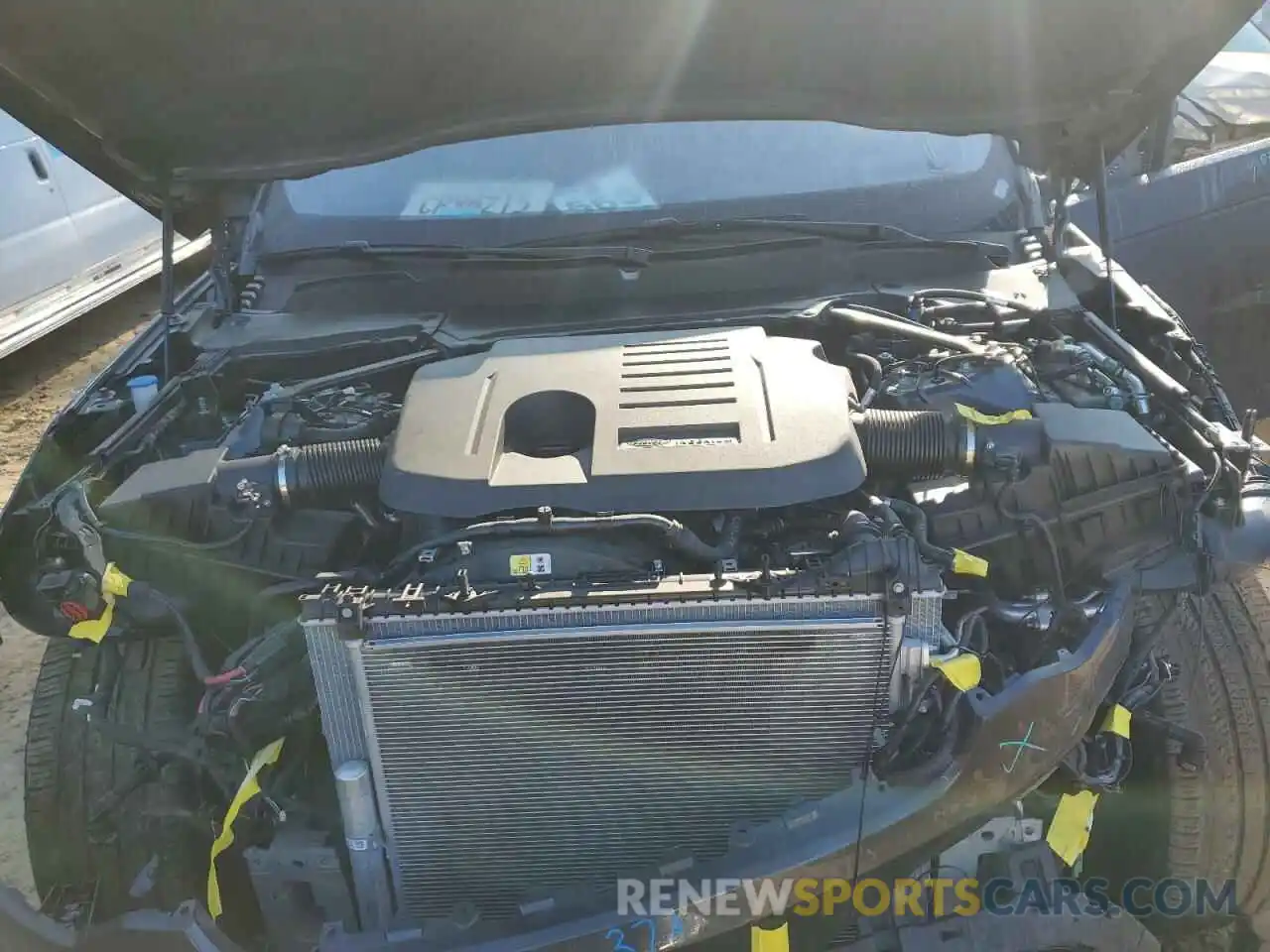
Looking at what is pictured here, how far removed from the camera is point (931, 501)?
197cm

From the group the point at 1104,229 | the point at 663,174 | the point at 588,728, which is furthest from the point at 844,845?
the point at 663,174

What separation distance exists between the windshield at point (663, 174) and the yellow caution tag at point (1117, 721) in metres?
1.45

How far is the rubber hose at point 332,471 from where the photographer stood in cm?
201

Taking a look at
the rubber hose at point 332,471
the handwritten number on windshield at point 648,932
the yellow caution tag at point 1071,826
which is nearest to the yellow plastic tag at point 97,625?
the rubber hose at point 332,471

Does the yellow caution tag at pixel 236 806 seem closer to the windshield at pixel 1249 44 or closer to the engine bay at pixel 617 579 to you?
the engine bay at pixel 617 579

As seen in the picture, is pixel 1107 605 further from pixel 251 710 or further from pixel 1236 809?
pixel 251 710

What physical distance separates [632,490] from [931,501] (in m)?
0.57

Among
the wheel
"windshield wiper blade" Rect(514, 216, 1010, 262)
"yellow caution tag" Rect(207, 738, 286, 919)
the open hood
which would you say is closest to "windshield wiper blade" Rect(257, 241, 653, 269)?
"windshield wiper blade" Rect(514, 216, 1010, 262)

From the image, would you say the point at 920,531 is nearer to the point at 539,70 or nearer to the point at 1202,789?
the point at 1202,789

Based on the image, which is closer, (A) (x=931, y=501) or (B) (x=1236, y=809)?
(A) (x=931, y=501)

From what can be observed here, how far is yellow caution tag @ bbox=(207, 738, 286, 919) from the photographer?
1.85 m

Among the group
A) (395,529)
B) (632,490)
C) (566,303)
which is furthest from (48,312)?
(632,490)

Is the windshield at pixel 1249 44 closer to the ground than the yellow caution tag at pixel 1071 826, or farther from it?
farther from it

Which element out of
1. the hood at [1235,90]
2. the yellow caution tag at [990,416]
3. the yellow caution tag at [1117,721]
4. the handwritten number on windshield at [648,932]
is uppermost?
the hood at [1235,90]
